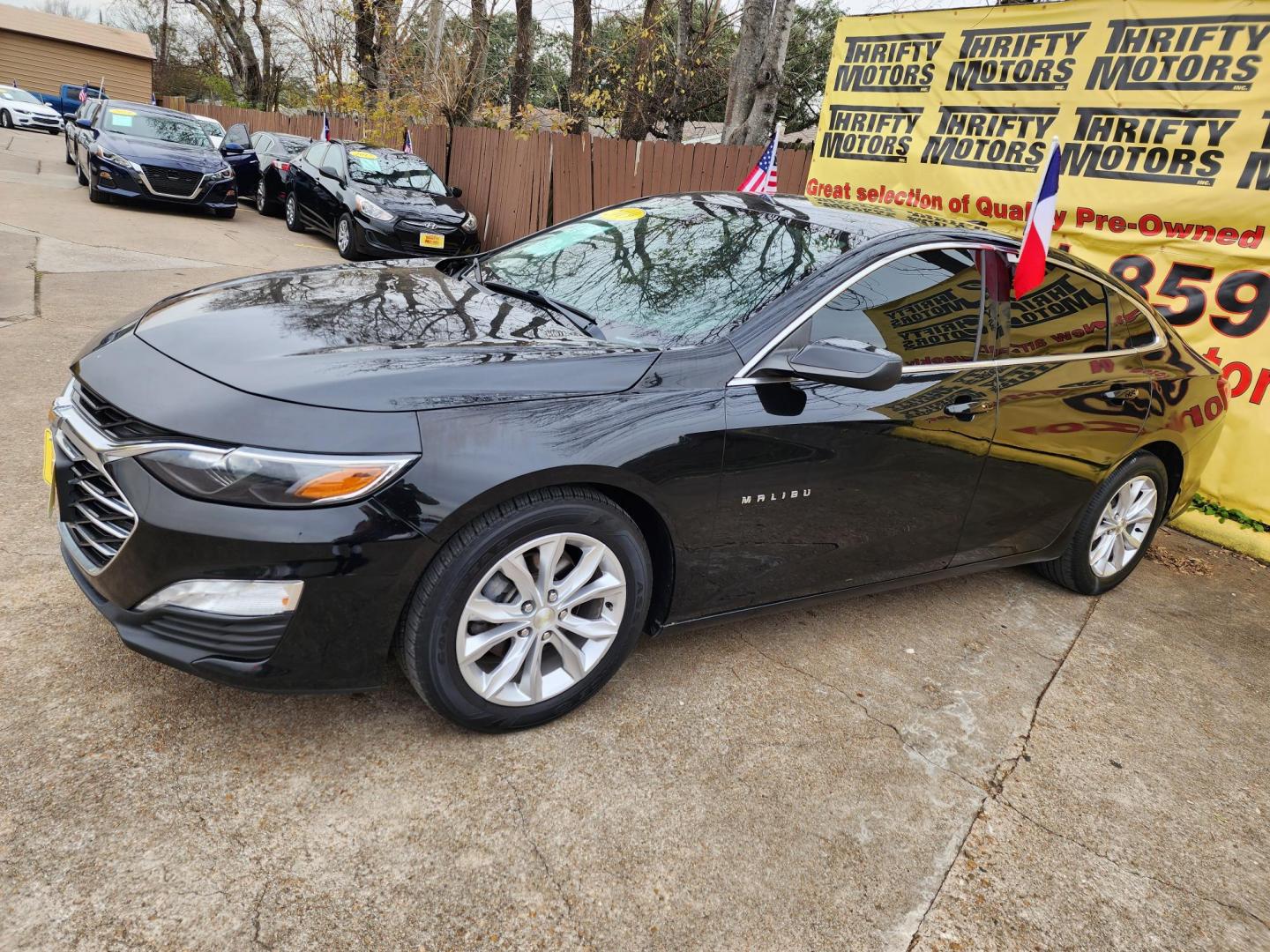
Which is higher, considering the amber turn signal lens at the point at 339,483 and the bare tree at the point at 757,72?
the bare tree at the point at 757,72

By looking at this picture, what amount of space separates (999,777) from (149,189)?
12.9 metres

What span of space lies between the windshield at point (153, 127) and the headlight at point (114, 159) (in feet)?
2.16

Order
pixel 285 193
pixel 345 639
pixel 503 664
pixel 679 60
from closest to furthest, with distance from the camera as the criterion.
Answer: pixel 345 639
pixel 503 664
pixel 285 193
pixel 679 60

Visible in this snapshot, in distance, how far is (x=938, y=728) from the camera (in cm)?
308

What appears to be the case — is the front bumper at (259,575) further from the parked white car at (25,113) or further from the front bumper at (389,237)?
the parked white car at (25,113)

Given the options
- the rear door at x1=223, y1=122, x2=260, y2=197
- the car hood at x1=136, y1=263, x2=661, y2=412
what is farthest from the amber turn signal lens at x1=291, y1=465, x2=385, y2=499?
the rear door at x1=223, y1=122, x2=260, y2=197

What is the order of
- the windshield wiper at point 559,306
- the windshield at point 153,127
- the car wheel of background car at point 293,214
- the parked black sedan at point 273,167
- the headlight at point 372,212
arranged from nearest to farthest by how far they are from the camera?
the windshield wiper at point 559,306, the headlight at point 372,212, the windshield at point 153,127, the car wheel of background car at point 293,214, the parked black sedan at point 273,167

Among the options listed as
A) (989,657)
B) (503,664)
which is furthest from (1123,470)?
(503,664)

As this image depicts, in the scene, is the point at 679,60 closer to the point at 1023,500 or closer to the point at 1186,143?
the point at 1186,143

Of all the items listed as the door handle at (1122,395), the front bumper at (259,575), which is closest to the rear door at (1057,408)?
the door handle at (1122,395)

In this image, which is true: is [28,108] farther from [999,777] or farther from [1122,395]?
[999,777]

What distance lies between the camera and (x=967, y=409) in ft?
10.8

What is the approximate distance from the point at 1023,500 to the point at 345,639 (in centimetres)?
274

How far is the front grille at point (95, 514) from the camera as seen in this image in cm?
227
